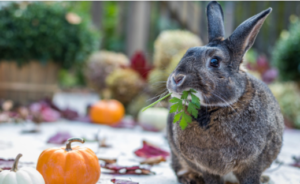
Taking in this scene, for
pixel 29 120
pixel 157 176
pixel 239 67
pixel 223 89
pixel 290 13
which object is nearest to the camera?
pixel 223 89

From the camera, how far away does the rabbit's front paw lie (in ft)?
5.67

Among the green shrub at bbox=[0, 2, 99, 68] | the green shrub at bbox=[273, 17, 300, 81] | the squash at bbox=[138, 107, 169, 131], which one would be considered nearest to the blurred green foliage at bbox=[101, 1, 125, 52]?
the green shrub at bbox=[0, 2, 99, 68]

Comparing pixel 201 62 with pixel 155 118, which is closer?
pixel 201 62

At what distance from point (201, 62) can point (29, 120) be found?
2.79 m

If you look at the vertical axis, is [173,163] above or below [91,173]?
below

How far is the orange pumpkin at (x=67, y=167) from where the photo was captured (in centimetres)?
145

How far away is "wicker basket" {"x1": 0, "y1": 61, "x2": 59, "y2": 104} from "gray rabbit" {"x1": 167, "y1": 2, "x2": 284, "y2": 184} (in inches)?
134

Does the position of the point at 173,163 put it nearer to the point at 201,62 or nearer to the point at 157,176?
the point at 157,176

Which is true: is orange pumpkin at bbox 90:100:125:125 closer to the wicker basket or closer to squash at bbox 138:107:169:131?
squash at bbox 138:107:169:131

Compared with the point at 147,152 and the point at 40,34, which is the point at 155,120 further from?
the point at 40,34

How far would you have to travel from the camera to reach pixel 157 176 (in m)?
1.86

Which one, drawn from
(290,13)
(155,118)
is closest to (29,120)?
(155,118)

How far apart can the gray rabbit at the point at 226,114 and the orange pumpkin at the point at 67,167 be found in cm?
46

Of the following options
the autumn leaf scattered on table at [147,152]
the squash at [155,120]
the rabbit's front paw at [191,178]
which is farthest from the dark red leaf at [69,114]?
the rabbit's front paw at [191,178]
